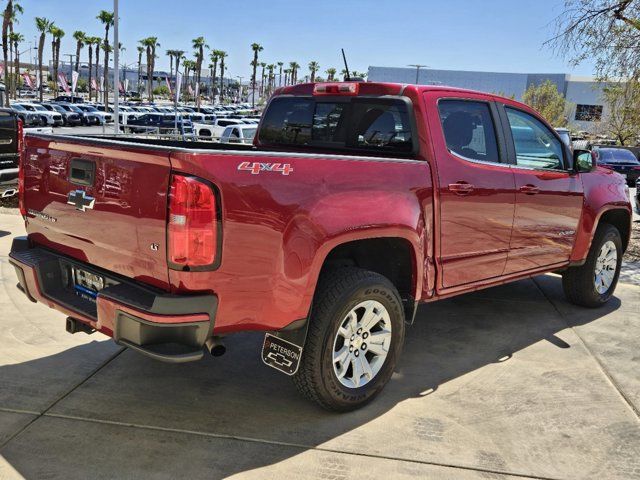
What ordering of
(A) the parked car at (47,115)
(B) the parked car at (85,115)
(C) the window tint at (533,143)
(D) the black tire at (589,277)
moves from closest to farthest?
(C) the window tint at (533,143)
(D) the black tire at (589,277)
(A) the parked car at (47,115)
(B) the parked car at (85,115)

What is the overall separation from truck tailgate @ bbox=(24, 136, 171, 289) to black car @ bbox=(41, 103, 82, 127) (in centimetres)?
4539

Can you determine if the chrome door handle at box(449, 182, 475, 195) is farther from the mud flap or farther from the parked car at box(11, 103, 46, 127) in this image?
the parked car at box(11, 103, 46, 127)

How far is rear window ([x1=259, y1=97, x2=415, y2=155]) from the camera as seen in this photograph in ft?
14.0

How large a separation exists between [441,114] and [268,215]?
69.8 inches

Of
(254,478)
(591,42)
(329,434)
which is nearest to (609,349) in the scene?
(329,434)

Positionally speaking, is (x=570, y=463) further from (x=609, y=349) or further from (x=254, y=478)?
(x=609, y=349)

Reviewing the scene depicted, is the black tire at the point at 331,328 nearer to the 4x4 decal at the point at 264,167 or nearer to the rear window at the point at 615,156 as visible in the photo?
the 4x4 decal at the point at 264,167

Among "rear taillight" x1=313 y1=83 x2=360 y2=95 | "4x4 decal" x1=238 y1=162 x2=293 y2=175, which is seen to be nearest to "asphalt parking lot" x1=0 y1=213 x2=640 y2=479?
"4x4 decal" x1=238 y1=162 x2=293 y2=175

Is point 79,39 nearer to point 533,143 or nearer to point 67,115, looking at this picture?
point 67,115

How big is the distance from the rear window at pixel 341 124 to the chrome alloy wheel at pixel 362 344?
1145mm

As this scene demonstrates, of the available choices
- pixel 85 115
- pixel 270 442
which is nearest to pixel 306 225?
pixel 270 442

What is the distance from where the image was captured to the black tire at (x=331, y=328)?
3.46 m

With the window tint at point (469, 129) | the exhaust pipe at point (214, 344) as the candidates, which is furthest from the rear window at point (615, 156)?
the exhaust pipe at point (214, 344)

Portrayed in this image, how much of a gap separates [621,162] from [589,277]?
1773 cm
